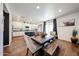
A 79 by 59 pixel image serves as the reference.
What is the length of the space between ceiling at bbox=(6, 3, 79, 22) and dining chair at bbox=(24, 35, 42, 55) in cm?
39

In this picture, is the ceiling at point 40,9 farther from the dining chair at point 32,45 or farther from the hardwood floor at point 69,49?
the hardwood floor at point 69,49

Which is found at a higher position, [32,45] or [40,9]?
[40,9]

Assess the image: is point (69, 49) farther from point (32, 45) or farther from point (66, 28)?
point (32, 45)

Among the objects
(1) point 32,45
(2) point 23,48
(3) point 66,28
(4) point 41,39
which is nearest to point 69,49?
(3) point 66,28

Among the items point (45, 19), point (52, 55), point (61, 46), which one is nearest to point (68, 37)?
point (61, 46)

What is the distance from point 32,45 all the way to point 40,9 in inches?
28.7

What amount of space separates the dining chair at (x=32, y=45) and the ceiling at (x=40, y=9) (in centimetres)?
39

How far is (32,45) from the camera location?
1.47 meters

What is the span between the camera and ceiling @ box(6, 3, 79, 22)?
1358mm

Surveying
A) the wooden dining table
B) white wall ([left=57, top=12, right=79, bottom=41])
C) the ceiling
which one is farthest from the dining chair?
white wall ([left=57, top=12, right=79, bottom=41])

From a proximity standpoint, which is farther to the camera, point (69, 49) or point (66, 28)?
point (66, 28)

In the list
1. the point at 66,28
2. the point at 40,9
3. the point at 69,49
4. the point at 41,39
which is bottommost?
the point at 69,49

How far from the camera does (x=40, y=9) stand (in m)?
1.42

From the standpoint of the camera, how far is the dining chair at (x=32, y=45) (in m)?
A: 1.42
